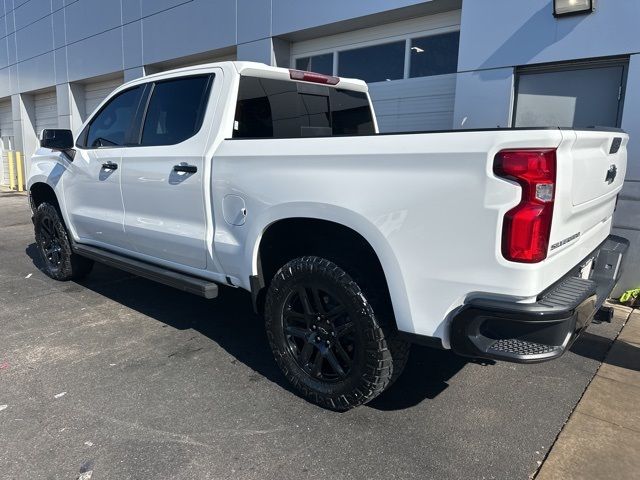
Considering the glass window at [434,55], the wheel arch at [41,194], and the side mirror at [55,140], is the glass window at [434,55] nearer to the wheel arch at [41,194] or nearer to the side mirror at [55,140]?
the side mirror at [55,140]

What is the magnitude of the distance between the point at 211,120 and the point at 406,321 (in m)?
1.91

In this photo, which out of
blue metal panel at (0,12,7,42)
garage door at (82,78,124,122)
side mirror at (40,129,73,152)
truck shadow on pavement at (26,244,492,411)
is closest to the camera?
truck shadow on pavement at (26,244,492,411)

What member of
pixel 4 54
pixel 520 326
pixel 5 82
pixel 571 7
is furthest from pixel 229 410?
pixel 4 54

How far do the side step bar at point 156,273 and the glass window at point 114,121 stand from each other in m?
0.96

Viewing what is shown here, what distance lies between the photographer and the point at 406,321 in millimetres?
2439

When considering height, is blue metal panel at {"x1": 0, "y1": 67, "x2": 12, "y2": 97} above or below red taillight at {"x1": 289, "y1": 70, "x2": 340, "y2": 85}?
above

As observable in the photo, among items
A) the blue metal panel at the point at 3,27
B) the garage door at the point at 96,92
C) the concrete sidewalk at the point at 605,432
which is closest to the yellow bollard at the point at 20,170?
the garage door at the point at 96,92

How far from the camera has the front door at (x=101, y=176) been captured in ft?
13.6

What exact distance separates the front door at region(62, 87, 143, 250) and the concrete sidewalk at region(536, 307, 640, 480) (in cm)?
349

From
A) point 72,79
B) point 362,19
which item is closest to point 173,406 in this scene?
point 362,19

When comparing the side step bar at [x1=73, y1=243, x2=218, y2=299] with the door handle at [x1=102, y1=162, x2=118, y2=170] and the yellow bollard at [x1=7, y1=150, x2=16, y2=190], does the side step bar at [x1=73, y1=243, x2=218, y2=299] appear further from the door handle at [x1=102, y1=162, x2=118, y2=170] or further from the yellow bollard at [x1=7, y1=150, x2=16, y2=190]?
the yellow bollard at [x1=7, y1=150, x2=16, y2=190]

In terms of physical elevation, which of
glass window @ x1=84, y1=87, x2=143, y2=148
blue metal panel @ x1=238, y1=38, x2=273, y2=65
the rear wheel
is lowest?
the rear wheel

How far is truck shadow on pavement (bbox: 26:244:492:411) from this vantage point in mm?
3273

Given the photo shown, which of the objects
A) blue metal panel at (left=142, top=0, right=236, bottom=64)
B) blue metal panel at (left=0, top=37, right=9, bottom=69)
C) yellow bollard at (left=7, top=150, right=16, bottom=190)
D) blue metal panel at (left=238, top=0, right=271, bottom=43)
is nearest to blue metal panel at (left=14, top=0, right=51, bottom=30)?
blue metal panel at (left=0, top=37, right=9, bottom=69)
